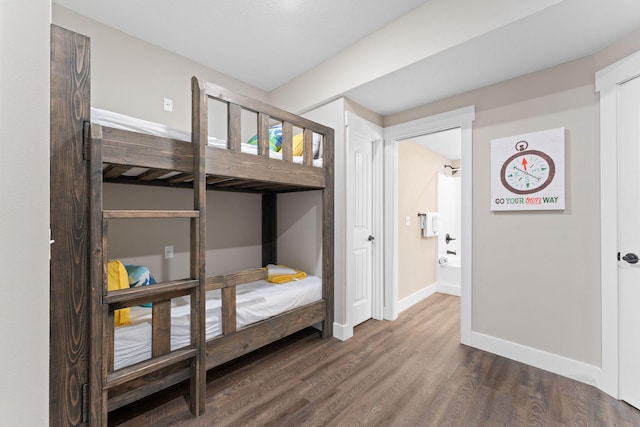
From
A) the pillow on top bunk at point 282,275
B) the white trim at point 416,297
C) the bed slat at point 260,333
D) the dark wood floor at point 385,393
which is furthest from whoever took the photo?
the white trim at point 416,297

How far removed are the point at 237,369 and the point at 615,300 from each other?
103 inches

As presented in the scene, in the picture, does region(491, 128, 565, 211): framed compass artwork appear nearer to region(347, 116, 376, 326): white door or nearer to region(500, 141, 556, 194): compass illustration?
region(500, 141, 556, 194): compass illustration

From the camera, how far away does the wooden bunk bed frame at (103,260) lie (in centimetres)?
123

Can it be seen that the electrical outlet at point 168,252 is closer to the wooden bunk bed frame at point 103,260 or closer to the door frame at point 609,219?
the wooden bunk bed frame at point 103,260

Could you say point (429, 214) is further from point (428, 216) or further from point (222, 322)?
point (222, 322)

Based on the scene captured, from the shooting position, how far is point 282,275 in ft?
8.47

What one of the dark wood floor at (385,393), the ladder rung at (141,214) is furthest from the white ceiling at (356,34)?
the dark wood floor at (385,393)

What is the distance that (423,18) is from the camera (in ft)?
6.41

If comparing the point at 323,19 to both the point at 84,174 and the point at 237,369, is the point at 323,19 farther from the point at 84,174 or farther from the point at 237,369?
the point at 237,369

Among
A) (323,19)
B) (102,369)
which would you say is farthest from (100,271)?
(323,19)

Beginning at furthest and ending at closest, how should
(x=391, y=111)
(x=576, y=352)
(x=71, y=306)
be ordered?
(x=391, y=111) < (x=576, y=352) < (x=71, y=306)

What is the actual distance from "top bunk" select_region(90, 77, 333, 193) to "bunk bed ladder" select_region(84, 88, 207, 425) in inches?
2.5

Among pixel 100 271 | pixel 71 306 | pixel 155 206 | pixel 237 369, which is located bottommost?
pixel 237 369

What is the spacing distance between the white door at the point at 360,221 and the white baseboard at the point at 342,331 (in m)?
0.18
